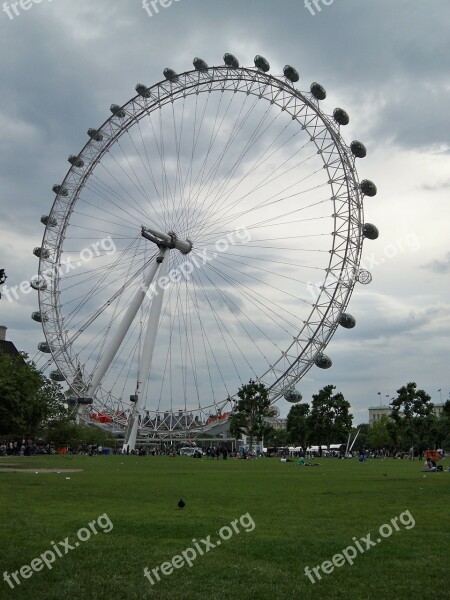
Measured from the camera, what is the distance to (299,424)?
105625mm

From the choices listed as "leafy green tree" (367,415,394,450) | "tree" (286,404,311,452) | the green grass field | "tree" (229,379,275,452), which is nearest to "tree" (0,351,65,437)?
"tree" (229,379,275,452)

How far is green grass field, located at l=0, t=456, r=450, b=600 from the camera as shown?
11.2 m

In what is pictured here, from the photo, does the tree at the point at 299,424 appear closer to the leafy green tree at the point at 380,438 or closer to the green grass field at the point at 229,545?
the leafy green tree at the point at 380,438

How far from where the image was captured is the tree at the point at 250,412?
282 ft

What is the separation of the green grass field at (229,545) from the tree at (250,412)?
2420 inches

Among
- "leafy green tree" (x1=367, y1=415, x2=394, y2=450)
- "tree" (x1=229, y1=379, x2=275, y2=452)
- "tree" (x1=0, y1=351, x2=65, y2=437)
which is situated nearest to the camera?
"tree" (x1=0, y1=351, x2=65, y2=437)

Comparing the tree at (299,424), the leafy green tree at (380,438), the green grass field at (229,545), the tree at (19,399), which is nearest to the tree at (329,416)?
the tree at (299,424)

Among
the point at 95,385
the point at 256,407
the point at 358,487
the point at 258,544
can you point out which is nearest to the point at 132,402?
the point at 95,385

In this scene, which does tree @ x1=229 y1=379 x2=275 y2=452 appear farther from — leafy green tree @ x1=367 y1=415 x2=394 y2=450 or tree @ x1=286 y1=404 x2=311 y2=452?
leafy green tree @ x1=367 y1=415 x2=394 y2=450

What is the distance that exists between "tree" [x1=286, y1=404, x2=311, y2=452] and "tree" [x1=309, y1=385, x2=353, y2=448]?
186cm

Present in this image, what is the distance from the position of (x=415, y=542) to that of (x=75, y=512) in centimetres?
923

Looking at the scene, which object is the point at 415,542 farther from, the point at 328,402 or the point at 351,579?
the point at 328,402

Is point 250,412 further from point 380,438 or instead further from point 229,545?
point 380,438

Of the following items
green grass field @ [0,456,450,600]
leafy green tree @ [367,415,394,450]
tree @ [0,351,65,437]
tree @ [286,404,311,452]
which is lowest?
green grass field @ [0,456,450,600]
